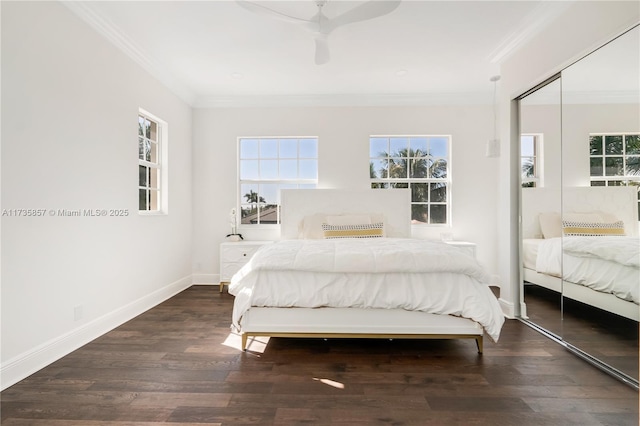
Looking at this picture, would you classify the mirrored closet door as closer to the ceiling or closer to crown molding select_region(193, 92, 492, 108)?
the ceiling

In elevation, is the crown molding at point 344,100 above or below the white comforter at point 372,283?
above

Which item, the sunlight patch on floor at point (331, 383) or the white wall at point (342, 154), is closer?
the sunlight patch on floor at point (331, 383)

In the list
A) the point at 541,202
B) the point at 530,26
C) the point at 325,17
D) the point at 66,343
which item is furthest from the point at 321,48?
the point at 66,343

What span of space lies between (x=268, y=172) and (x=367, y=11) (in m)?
3.02

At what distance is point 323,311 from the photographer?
7.98ft

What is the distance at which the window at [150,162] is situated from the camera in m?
3.69

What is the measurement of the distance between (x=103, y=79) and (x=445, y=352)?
12.3ft

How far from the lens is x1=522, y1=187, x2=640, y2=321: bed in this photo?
1.97m

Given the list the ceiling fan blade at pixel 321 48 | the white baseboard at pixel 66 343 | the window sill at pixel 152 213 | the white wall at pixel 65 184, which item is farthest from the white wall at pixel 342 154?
the ceiling fan blade at pixel 321 48

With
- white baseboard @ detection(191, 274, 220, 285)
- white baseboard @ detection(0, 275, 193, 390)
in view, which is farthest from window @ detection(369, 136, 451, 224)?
white baseboard @ detection(0, 275, 193, 390)

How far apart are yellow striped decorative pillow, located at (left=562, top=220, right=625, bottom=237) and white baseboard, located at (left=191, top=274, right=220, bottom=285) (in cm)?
424

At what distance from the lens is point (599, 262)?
2213 mm

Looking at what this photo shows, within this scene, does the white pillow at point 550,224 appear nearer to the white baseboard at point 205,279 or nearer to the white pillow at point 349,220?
the white pillow at point 349,220

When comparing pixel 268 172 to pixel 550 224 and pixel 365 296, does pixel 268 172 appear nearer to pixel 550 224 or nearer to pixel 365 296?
pixel 365 296
